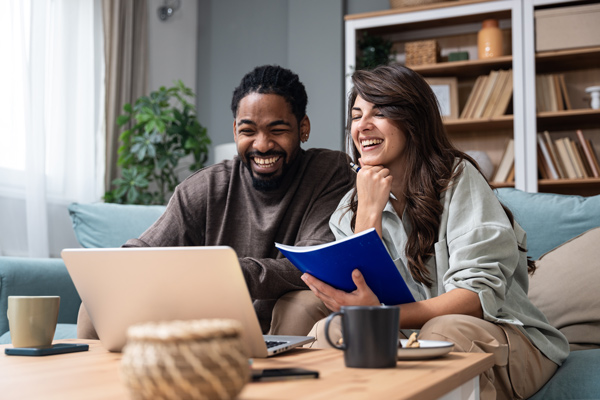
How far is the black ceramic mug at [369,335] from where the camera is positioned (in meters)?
0.80

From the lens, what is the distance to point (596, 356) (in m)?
1.43

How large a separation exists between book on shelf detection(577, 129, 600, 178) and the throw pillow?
178 cm

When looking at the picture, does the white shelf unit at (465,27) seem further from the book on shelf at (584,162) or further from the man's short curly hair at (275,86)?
the man's short curly hair at (275,86)

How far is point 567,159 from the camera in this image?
3.43 m

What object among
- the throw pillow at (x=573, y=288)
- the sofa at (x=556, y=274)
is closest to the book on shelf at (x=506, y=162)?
the sofa at (x=556, y=274)

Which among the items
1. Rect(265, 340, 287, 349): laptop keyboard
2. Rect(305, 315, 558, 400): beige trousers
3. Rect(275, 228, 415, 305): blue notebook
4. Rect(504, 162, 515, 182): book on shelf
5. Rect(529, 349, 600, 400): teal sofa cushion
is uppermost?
Rect(504, 162, 515, 182): book on shelf

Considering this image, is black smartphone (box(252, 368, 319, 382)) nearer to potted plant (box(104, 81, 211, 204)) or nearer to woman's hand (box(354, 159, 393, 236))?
woman's hand (box(354, 159, 393, 236))

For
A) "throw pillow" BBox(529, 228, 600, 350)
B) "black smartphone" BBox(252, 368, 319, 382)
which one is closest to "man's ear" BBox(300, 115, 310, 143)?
"throw pillow" BBox(529, 228, 600, 350)

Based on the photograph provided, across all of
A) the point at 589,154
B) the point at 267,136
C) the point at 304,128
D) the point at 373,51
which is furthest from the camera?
the point at 373,51

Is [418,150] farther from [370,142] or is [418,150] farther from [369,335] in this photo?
[369,335]

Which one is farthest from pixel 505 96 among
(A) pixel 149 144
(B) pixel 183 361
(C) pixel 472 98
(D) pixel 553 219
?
(B) pixel 183 361

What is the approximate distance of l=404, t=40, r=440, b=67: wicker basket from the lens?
369 cm

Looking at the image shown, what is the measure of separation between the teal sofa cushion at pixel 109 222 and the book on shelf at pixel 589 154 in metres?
2.30

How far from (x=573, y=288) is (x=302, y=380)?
3.94ft
